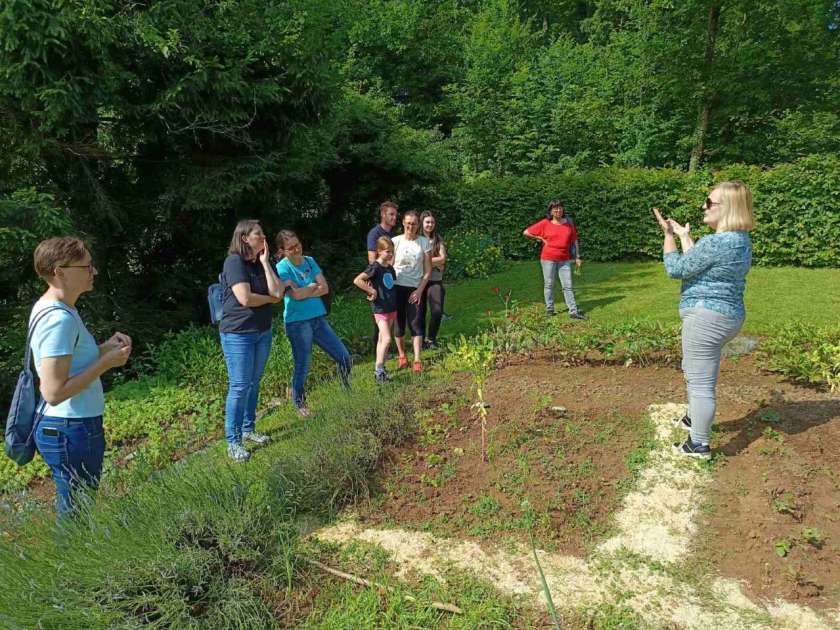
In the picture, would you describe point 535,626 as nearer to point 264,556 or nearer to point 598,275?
point 264,556

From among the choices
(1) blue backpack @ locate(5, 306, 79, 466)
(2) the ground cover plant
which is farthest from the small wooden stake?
(1) blue backpack @ locate(5, 306, 79, 466)

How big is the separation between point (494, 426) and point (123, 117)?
Answer: 6.74 metres

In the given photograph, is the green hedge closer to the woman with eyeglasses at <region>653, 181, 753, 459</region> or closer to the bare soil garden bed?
the bare soil garden bed

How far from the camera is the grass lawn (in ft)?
25.8

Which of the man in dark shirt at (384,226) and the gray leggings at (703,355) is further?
the man in dark shirt at (384,226)

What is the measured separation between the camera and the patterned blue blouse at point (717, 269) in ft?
11.3

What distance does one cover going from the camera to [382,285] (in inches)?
229

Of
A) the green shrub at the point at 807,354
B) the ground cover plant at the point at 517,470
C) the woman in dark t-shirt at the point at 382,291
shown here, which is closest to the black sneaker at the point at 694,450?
the ground cover plant at the point at 517,470

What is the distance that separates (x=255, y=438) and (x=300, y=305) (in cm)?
124

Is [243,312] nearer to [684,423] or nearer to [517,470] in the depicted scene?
[517,470]

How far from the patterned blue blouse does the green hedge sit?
990 cm

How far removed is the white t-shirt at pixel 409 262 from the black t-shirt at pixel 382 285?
166 millimetres

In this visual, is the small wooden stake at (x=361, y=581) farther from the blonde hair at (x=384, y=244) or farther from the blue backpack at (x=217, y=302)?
the blonde hair at (x=384, y=244)

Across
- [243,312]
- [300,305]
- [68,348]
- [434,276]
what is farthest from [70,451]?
[434,276]
